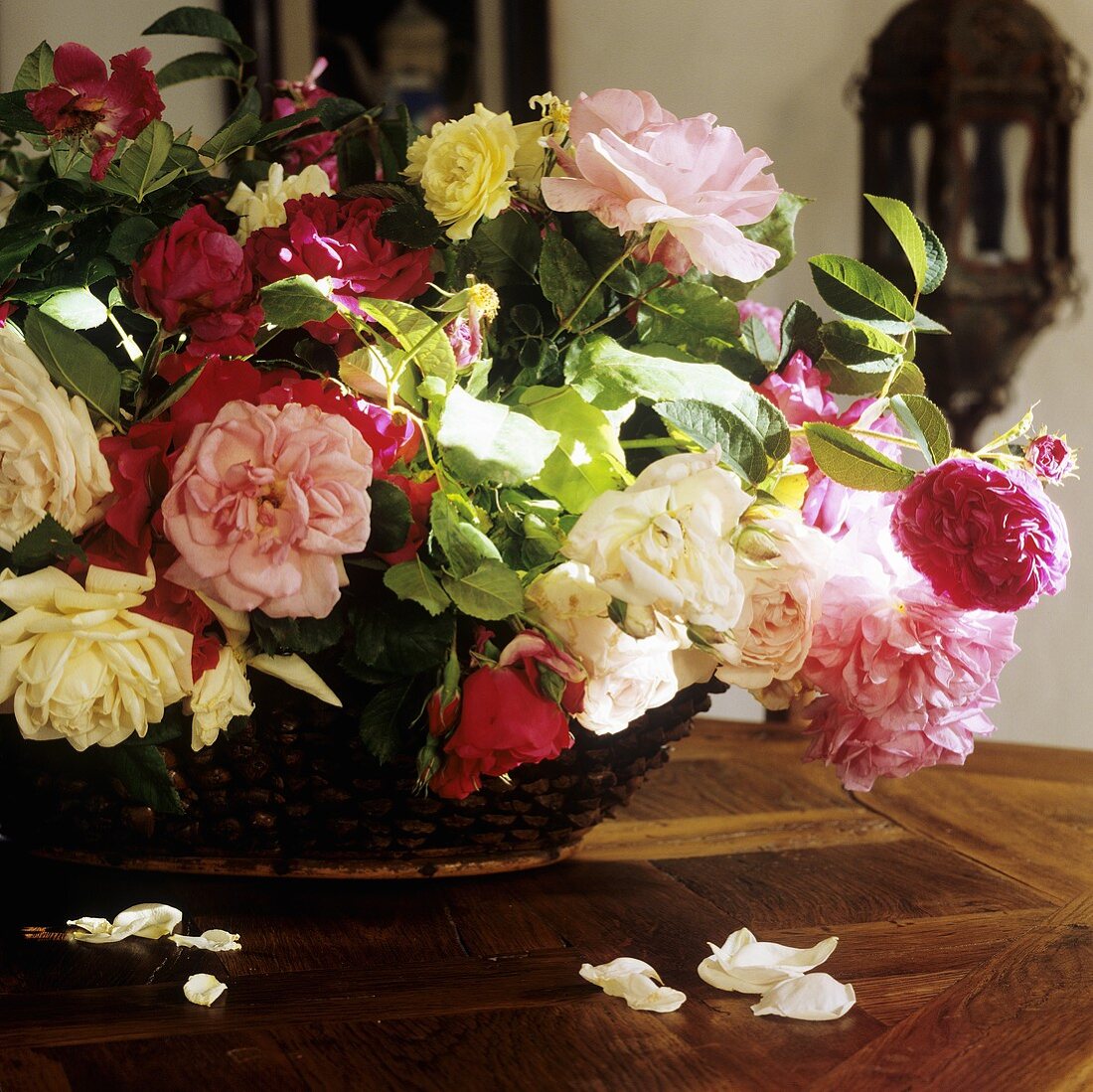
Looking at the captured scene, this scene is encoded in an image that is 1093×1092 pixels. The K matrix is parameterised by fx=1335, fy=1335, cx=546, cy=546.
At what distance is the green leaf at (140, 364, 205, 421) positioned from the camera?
58 cm

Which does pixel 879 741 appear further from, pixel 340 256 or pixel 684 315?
pixel 340 256

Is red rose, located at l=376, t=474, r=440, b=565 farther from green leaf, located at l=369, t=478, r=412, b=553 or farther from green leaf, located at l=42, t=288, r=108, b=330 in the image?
green leaf, located at l=42, t=288, r=108, b=330

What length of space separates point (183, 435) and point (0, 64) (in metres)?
2.39

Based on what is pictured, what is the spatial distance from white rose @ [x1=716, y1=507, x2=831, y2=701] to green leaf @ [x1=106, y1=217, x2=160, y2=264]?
33 cm

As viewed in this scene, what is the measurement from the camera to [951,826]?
2.76 feet

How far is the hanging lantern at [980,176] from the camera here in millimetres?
2420

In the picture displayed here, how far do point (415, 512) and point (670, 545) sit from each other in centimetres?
13

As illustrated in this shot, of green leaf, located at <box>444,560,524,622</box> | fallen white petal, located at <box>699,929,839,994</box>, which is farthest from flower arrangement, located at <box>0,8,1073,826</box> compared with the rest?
fallen white petal, located at <box>699,929,839,994</box>

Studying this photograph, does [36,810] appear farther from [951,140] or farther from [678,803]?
[951,140]

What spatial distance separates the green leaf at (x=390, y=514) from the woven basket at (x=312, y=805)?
102mm

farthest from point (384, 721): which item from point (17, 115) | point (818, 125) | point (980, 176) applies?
point (818, 125)

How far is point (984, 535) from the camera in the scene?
599 mm

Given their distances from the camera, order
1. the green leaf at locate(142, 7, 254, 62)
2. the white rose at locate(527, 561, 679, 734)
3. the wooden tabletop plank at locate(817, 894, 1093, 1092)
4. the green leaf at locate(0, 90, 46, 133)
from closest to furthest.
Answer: the wooden tabletop plank at locate(817, 894, 1093, 1092), the white rose at locate(527, 561, 679, 734), the green leaf at locate(0, 90, 46, 133), the green leaf at locate(142, 7, 254, 62)

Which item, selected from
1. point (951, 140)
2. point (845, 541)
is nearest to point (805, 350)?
point (845, 541)
